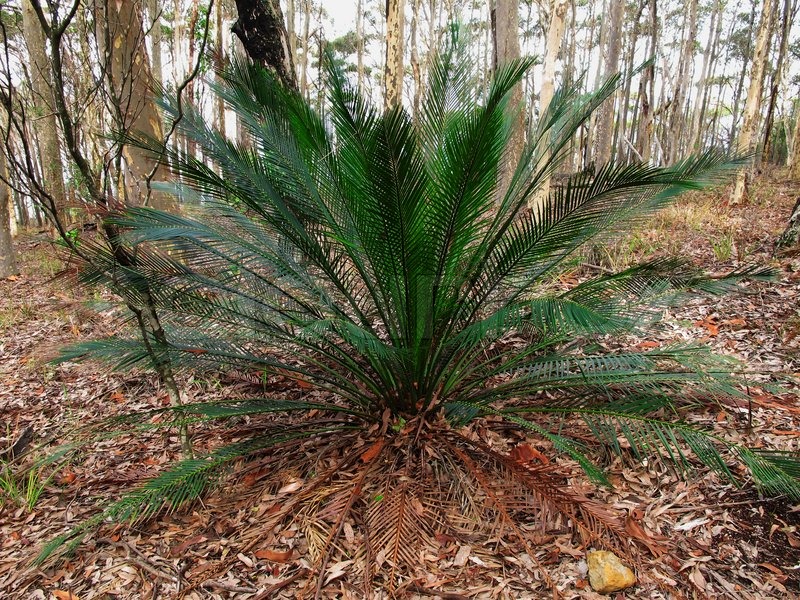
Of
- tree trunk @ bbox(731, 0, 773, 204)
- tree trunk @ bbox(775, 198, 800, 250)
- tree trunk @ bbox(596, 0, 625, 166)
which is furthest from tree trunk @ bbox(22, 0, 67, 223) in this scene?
tree trunk @ bbox(731, 0, 773, 204)

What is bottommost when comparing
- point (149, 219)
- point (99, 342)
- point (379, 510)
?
point (379, 510)

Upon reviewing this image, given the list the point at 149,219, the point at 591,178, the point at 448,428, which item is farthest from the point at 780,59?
the point at 149,219

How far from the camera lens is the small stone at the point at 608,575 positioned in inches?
68.2

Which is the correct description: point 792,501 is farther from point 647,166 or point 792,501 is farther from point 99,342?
point 99,342

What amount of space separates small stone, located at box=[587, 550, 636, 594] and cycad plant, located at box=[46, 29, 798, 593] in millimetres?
66

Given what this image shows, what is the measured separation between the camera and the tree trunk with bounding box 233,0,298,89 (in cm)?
357

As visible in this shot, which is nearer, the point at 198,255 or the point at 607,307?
the point at 607,307

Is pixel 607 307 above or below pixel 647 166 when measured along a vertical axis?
below

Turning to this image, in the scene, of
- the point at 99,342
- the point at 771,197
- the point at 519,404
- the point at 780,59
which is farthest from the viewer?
the point at 780,59

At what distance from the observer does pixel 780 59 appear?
10.1 meters

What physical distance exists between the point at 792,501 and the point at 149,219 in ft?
9.91

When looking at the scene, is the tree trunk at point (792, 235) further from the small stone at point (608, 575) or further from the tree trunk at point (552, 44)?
the small stone at point (608, 575)

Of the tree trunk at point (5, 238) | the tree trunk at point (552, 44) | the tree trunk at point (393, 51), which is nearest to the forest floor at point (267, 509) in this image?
the tree trunk at point (552, 44)

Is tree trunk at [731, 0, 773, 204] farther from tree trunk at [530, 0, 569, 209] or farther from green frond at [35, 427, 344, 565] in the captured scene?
green frond at [35, 427, 344, 565]
